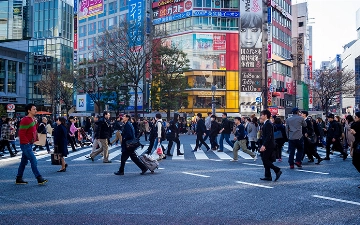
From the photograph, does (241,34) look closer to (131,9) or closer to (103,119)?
(131,9)

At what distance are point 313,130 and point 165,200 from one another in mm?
8418

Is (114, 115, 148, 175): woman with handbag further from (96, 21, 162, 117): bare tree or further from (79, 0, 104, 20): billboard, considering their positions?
(79, 0, 104, 20): billboard

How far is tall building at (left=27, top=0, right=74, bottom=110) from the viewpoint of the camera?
71.6 meters

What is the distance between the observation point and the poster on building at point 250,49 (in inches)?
2121

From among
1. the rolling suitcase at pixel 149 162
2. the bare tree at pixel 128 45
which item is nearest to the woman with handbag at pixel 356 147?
the rolling suitcase at pixel 149 162

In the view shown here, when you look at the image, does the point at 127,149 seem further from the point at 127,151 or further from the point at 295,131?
the point at 295,131

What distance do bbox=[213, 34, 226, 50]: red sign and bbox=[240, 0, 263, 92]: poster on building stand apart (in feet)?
8.68

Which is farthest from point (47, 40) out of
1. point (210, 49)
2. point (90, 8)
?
point (210, 49)

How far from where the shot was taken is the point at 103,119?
13.2 metres

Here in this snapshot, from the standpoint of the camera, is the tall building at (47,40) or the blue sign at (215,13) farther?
the tall building at (47,40)

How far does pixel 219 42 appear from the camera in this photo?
53.4 metres

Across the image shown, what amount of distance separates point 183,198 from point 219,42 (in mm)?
48215

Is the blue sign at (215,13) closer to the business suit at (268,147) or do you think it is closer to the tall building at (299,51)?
the tall building at (299,51)

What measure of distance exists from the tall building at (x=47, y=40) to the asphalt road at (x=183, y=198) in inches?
2554
